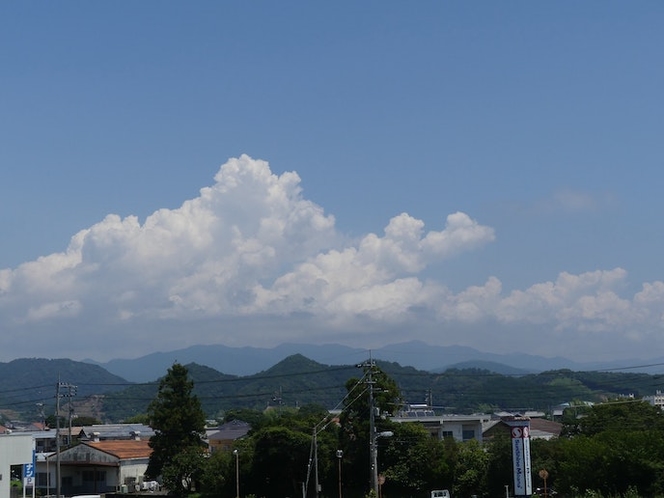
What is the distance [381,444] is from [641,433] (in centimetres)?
1277

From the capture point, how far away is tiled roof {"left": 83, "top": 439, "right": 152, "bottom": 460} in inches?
2280

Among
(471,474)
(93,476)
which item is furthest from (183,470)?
(471,474)

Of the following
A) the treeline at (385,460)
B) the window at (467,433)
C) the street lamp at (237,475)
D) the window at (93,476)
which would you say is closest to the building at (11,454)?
the street lamp at (237,475)

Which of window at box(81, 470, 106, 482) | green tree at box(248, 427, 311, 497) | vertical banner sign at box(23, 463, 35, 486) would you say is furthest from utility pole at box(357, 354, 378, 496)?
window at box(81, 470, 106, 482)

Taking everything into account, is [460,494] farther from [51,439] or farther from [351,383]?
[51,439]

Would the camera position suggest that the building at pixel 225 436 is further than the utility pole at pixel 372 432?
Yes

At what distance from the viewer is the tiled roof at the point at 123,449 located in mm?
57916

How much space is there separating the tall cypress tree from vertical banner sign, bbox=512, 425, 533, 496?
24.5 meters

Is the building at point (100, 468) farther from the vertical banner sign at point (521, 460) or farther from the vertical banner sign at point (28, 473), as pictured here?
the vertical banner sign at point (521, 460)

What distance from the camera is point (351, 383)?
46.2 m

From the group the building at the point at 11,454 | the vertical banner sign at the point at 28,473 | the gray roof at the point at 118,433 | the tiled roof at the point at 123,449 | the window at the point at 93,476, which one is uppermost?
the building at the point at 11,454

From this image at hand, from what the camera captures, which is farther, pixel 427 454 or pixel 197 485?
pixel 197 485

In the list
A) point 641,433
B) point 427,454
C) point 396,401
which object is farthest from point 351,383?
point 641,433

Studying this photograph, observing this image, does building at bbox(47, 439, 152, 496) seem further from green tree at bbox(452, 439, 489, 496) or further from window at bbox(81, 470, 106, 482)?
green tree at bbox(452, 439, 489, 496)
